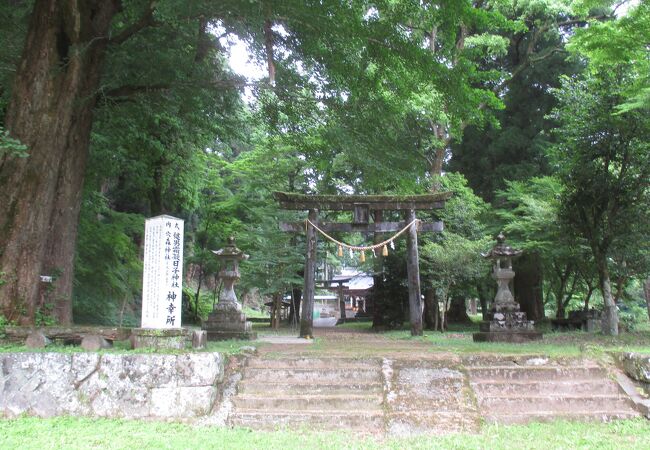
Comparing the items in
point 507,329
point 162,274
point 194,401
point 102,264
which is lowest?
point 194,401

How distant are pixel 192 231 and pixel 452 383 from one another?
1716 centimetres

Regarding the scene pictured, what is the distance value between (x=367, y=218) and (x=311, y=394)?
6057 mm

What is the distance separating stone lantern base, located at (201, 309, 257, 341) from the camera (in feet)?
34.2

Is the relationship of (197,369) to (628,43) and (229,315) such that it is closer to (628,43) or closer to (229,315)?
(229,315)

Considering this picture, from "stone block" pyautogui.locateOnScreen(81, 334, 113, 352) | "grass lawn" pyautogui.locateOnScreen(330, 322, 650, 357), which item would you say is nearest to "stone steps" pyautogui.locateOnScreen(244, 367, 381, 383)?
"stone block" pyautogui.locateOnScreen(81, 334, 113, 352)

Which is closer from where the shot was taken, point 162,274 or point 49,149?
point 162,274

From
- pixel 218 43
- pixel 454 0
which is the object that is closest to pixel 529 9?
pixel 454 0

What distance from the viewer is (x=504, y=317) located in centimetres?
979

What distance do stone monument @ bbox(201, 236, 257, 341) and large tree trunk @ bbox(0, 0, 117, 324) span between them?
11.4 ft

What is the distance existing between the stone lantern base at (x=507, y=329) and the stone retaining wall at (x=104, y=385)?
6.24 m

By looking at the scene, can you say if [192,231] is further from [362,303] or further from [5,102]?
[362,303]

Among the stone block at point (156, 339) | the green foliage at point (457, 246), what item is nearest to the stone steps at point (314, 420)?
the stone block at point (156, 339)

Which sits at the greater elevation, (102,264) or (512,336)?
(102,264)

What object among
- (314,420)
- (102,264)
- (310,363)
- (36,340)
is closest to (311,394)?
(314,420)
